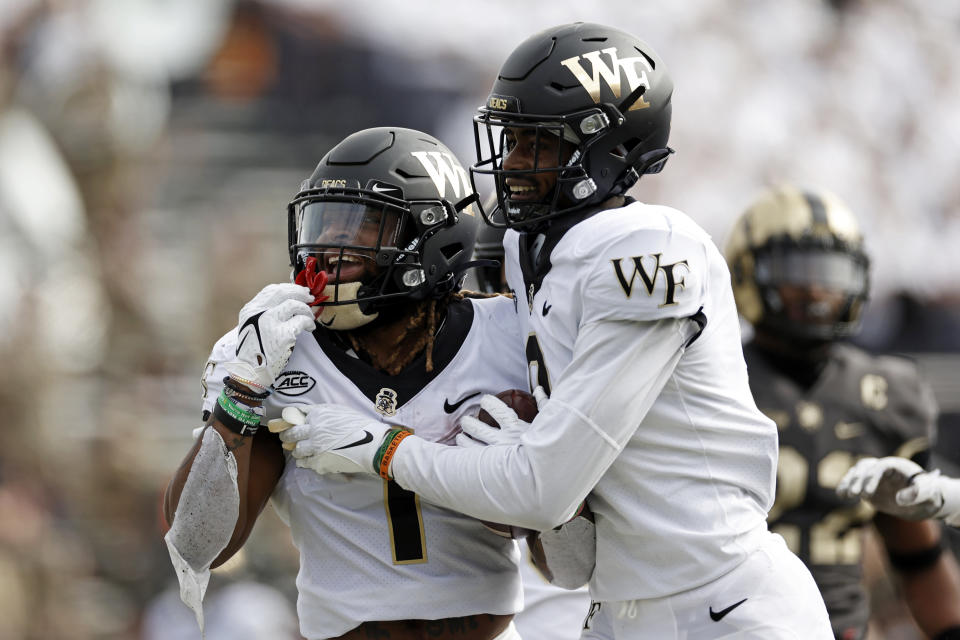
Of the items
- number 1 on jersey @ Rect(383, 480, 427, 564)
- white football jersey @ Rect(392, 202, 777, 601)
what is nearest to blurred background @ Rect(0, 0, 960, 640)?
number 1 on jersey @ Rect(383, 480, 427, 564)

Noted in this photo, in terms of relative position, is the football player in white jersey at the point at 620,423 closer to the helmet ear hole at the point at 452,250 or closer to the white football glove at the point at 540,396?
the white football glove at the point at 540,396

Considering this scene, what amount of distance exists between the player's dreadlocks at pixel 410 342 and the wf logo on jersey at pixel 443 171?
25cm

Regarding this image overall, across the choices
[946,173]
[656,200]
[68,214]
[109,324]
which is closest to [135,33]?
[68,214]

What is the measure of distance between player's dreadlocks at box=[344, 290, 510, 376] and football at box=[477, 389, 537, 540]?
19 cm

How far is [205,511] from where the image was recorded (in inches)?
96.9

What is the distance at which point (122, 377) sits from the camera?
6.82m

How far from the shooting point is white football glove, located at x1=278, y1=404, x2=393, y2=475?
7.81 feet

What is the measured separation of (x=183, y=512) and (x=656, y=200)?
6.05 m

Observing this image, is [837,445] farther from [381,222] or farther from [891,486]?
[381,222]

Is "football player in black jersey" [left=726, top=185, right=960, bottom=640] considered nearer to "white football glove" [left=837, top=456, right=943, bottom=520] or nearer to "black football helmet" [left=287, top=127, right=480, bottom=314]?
"white football glove" [left=837, top=456, right=943, bottom=520]

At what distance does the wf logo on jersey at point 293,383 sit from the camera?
8.33ft

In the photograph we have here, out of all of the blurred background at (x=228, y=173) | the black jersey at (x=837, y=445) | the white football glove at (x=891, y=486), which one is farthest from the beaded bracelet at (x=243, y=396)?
the blurred background at (x=228, y=173)

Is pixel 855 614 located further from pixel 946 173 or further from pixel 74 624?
pixel 946 173

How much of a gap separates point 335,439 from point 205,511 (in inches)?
12.0
